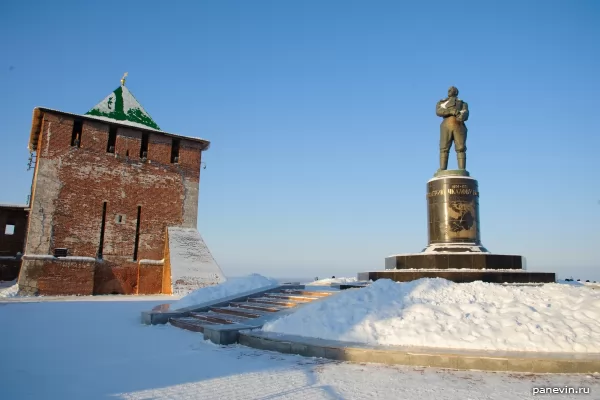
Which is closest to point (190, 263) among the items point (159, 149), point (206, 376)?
point (159, 149)

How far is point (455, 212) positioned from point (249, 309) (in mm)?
5316

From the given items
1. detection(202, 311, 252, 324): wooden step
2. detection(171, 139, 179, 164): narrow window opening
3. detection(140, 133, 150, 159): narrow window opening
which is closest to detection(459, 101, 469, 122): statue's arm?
detection(202, 311, 252, 324): wooden step

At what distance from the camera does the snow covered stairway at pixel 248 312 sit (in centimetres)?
754

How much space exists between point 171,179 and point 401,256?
14110 mm

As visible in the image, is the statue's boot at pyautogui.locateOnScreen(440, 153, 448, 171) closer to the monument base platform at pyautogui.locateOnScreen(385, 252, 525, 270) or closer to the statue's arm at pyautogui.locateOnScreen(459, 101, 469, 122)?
the statue's arm at pyautogui.locateOnScreen(459, 101, 469, 122)

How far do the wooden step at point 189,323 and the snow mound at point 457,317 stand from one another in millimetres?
1613

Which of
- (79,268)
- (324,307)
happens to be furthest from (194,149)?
(324,307)

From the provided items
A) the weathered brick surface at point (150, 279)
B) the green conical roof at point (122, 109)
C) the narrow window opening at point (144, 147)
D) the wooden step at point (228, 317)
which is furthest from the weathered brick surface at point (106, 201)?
the wooden step at point (228, 317)

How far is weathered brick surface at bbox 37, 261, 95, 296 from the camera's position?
17.1 metres

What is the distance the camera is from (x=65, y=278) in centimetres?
1753

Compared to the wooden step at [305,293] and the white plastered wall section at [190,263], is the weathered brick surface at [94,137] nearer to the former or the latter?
the white plastered wall section at [190,263]

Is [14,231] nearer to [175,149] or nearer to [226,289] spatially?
[175,149]

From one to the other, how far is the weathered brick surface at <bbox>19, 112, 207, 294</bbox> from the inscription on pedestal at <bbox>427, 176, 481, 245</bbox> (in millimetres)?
13800

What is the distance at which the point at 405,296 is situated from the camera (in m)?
6.83
